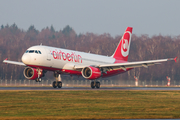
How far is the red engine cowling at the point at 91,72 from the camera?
41.6 m

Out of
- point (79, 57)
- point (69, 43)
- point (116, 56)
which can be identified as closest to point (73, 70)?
point (79, 57)

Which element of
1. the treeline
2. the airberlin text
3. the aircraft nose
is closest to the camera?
the aircraft nose

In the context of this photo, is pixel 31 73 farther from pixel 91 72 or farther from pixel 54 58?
pixel 91 72

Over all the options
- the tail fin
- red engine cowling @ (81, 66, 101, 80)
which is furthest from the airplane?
→ the tail fin

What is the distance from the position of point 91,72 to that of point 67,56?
4.29 metres

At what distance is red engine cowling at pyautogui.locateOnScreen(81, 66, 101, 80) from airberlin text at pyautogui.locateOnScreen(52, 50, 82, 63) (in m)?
2.65

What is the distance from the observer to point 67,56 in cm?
4341

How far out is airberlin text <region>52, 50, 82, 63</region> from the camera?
42031mm

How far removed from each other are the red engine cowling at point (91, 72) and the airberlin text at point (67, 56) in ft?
8.70

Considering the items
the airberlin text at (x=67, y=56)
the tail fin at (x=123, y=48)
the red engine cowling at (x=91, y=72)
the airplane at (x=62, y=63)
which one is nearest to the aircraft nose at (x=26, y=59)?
the airplane at (x=62, y=63)

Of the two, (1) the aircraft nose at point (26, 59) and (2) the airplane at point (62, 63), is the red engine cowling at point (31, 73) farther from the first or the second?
(1) the aircraft nose at point (26, 59)

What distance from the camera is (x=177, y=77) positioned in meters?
85.2

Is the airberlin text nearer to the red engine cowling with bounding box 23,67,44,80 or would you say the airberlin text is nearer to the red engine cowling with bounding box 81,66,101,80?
the red engine cowling with bounding box 81,66,101,80

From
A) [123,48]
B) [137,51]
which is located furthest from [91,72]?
[137,51]
